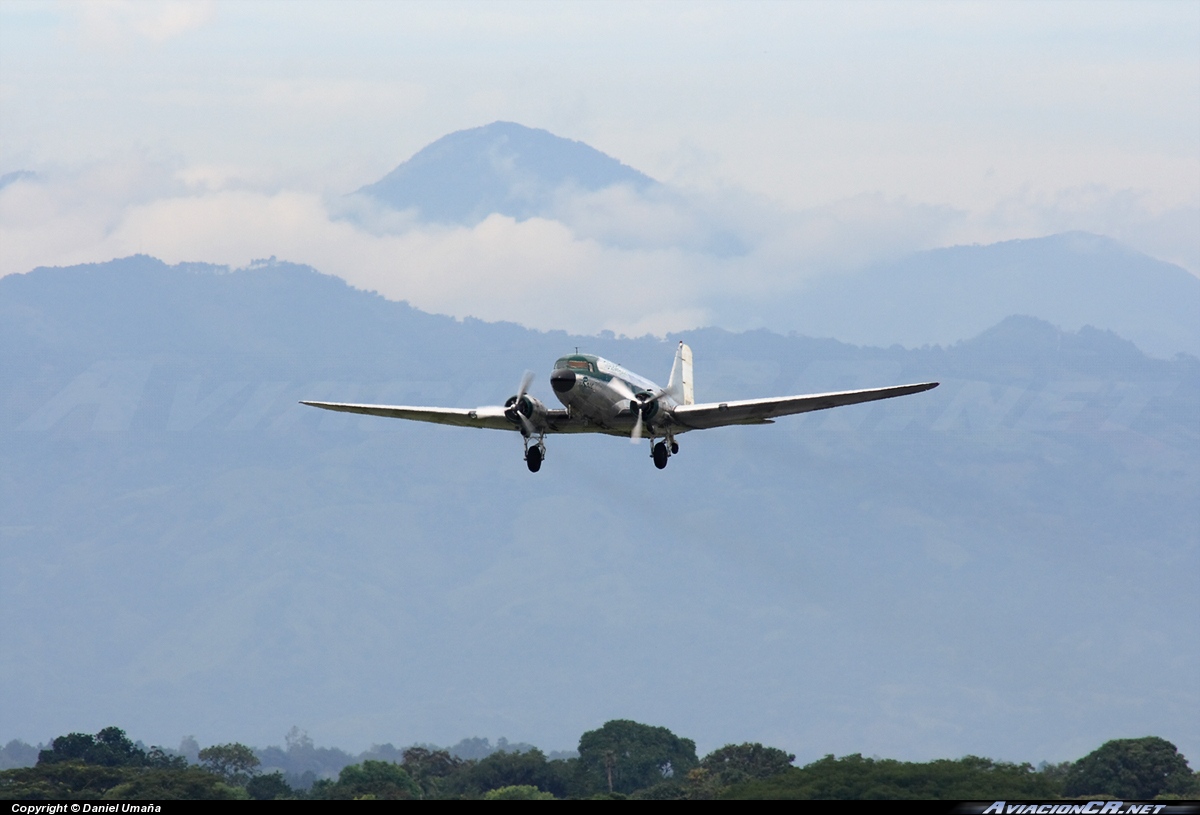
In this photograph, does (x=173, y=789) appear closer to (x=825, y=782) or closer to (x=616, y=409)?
(x=825, y=782)

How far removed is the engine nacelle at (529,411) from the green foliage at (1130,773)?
3980 inches

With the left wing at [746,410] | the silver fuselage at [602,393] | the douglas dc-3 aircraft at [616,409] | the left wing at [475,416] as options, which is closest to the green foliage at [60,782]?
the left wing at [475,416]

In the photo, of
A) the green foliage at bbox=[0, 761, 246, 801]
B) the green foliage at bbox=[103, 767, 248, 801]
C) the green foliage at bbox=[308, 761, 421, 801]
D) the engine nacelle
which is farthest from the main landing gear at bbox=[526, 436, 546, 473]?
the green foliage at bbox=[308, 761, 421, 801]

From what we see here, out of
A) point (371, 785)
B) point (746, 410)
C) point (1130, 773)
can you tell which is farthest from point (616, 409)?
point (1130, 773)

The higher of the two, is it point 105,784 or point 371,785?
point 105,784

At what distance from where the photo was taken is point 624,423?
284ft

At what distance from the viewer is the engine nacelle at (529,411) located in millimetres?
85625

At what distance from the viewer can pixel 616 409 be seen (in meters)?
85.8

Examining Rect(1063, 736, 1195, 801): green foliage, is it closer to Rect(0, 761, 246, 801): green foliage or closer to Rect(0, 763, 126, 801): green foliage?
Rect(0, 761, 246, 801): green foliage

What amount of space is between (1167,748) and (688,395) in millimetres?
100903

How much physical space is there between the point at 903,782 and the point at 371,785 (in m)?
62.0

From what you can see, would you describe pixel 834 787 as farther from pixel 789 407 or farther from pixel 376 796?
pixel 789 407

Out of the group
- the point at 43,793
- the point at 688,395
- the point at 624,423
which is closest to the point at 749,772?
the point at 43,793

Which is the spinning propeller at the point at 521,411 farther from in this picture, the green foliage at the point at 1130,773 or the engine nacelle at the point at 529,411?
the green foliage at the point at 1130,773
